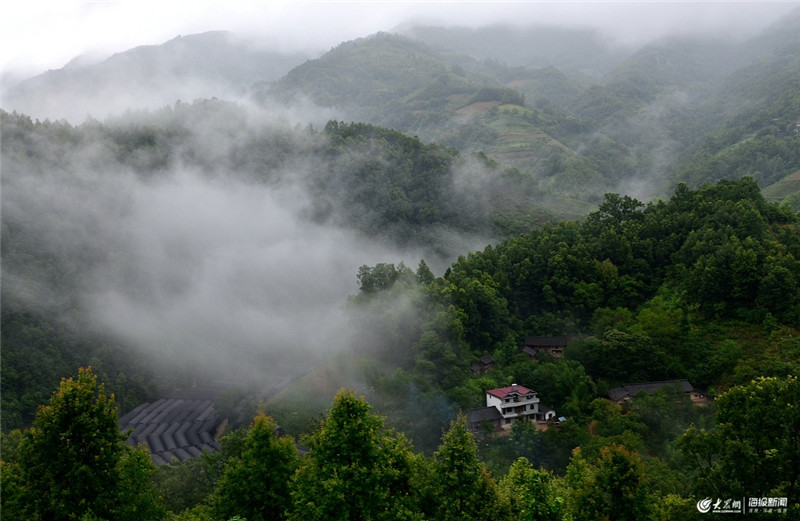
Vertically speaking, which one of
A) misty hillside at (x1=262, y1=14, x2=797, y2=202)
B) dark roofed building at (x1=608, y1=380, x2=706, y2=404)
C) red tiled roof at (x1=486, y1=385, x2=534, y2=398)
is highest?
misty hillside at (x1=262, y1=14, x2=797, y2=202)

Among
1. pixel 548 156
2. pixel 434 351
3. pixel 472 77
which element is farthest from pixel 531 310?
pixel 472 77

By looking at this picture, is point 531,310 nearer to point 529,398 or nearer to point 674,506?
point 529,398

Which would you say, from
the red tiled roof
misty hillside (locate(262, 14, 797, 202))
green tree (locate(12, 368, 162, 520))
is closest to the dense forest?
green tree (locate(12, 368, 162, 520))

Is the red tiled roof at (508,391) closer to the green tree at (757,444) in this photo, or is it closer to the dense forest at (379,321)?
the dense forest at (379,321)

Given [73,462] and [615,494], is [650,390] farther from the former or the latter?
[73,462]

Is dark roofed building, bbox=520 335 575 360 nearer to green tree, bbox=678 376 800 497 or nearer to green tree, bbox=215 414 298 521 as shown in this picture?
green tree, bbox=678 376 800 497

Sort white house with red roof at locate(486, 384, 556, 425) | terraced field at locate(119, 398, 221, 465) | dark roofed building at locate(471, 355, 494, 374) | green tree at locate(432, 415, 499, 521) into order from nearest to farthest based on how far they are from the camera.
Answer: green tree at locate(432, 415, 499, 521), white house with red roof at locate(486, 384, 556, 425), dark roofed building at locate(471, 355, 494, 374), terraced field at locate(119, 398, 221, 465)

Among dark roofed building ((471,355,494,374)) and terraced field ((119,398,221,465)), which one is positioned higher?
dark roofed building ((471,355,494,374))
